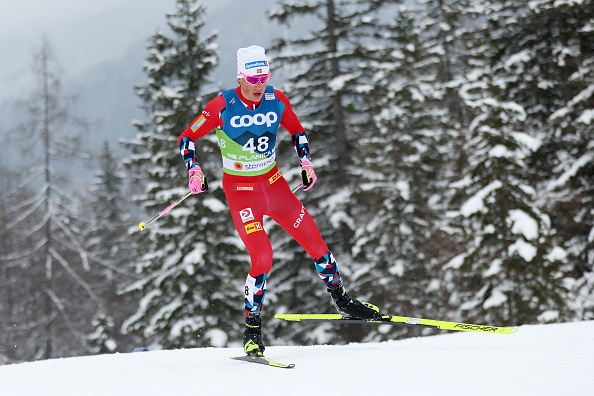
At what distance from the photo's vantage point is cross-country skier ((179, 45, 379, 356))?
5457 millimetres

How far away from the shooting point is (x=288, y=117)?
602 centimetres

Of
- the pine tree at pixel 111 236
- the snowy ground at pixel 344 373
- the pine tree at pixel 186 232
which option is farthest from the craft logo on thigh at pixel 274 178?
the pine tree at pixel 111 236

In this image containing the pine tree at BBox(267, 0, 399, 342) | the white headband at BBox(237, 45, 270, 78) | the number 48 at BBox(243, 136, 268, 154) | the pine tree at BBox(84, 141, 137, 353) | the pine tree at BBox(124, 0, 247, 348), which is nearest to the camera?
the white headband at BBox(237, 45, 270, 78)

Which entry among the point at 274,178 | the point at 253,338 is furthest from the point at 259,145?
the point at 253,338

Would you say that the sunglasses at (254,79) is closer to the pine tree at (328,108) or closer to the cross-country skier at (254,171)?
the cross-country skier at (254,171)

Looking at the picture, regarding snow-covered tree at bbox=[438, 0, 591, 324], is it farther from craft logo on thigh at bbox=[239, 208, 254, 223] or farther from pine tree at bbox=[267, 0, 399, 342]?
craft logo on thigh at bbox=[239, 208, 254, 223]

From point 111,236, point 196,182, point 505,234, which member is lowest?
point 111,236

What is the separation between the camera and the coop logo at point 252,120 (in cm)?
553

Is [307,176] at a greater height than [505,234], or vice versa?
[307,176]

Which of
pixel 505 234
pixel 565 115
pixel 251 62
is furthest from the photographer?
pixel 565 115

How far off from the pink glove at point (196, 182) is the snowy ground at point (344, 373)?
5.31 feet

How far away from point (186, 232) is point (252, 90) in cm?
1212

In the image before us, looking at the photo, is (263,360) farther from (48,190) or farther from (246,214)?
(48,190)

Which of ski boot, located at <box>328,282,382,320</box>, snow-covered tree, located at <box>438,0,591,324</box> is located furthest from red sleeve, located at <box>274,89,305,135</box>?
snow-covered tree, located at <box>438,0,591,324</box>
